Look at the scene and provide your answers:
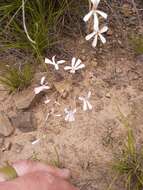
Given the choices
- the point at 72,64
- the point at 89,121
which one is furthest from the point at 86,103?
the point at 72,64

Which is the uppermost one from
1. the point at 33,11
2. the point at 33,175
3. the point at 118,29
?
the point at 33,11

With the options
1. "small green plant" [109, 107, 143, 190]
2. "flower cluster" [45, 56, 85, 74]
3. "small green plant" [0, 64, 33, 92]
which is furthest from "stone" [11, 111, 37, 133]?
"small green plant" [109, 107, 143, 190]

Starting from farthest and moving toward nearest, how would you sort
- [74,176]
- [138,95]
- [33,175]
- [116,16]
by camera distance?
[116,16] → [138,95] → [74,176] → [33,175]

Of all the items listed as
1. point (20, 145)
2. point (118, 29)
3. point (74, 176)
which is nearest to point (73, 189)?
point (74, 176)

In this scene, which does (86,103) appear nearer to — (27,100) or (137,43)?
(27,100)

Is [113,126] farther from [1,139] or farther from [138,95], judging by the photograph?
[1,139]

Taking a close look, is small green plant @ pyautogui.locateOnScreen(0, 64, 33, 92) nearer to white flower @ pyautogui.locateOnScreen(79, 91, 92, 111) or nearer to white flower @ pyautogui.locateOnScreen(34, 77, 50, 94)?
white flower @ pyautogui.locateOnScreen(34, 77, 50, 94)
